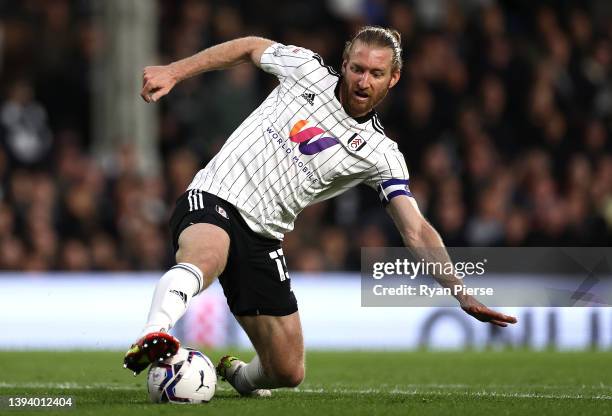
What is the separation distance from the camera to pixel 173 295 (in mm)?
6203

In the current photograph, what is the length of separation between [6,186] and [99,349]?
2.35 m

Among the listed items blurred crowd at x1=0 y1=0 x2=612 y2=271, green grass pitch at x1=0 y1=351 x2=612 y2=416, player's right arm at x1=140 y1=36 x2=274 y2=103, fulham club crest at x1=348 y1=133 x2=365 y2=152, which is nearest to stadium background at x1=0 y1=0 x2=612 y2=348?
blurred crowd at x1=0 y1=0 x2=612 y2=271

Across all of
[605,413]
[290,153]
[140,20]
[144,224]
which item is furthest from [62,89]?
[605,413]

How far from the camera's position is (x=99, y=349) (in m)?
12.7

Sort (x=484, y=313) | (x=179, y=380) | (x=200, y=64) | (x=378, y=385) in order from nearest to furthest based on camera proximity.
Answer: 1. (x=179, y=380)
2. (x=484, y=313)
3. (x=200, y=64)
4. (x=378, y=385)

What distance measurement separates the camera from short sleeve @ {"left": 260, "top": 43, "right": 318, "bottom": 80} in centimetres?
723

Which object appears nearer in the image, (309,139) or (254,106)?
(309,139)

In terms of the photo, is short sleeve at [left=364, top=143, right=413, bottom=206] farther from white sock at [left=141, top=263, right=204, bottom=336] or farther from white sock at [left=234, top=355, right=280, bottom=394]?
white sock at [left=141, top=263, right=204, bottom=336]

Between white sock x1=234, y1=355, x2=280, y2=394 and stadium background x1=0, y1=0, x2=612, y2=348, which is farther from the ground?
stadium background x1=0, y1=0, x2=612, y2=348

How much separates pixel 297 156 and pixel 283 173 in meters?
0.12

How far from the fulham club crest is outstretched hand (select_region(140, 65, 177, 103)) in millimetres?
1050

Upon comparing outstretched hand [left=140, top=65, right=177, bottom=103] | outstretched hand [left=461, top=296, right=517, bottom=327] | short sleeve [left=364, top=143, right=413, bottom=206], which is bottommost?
outstretched hand [left=461, top=296, right=517, bottom=327]

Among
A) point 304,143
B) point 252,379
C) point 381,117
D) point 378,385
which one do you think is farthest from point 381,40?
point 381,117

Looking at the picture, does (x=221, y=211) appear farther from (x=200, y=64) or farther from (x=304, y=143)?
(x=200, y=64)
